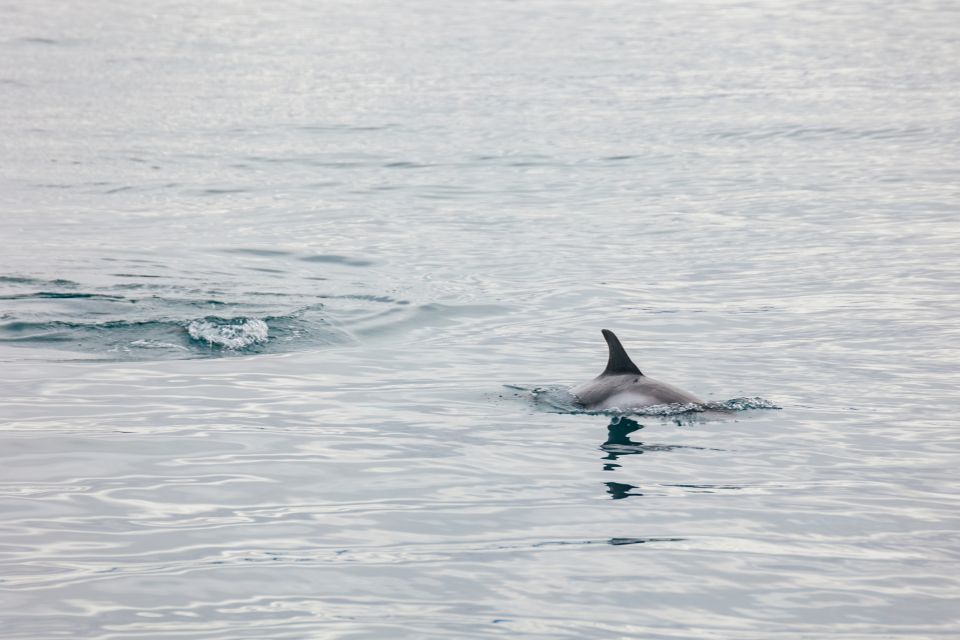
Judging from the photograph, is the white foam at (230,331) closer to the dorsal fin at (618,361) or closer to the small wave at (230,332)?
the small wave at (230,332)

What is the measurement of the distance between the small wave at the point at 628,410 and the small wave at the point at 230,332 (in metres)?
3.58

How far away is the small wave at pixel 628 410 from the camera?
40.2ft

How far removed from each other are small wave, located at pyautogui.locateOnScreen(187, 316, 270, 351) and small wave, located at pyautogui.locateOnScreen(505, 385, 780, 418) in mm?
3584

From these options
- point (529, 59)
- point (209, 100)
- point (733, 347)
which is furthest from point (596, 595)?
point (529, 59)

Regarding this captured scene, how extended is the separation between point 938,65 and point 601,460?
39.3 m

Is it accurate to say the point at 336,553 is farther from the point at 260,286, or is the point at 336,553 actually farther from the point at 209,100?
the point at 209,100

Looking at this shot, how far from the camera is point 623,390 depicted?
12.5 meters

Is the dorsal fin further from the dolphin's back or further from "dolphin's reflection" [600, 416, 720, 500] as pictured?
"dolphin's reflection" [600, 416, 720, 500]

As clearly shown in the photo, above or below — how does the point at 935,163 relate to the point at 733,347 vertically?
above

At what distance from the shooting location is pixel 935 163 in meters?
28.9

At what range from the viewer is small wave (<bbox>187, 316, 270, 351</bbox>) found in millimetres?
15352

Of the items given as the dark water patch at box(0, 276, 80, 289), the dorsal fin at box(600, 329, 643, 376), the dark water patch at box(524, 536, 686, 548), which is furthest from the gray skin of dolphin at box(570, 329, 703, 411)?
the dark water patch at box(0, 276, 80, 289)

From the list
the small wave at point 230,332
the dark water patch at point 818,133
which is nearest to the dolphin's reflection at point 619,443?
the small wave at point 230,332

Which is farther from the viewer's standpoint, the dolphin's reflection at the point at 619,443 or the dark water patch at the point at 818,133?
the dark water patch at the point at 818,133
